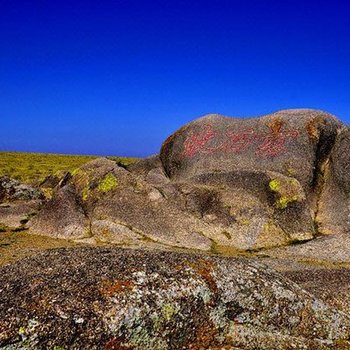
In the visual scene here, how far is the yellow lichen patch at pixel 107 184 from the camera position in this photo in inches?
1463

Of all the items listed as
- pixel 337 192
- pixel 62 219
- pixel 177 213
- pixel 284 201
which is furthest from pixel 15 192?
pixel 337 192

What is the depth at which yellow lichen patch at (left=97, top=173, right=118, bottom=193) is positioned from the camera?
122 feet

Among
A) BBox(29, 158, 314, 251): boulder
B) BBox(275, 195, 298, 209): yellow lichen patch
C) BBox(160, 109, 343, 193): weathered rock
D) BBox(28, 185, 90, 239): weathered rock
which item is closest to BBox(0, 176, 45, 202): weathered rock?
BBox(29, 158, 314, 251): boulder

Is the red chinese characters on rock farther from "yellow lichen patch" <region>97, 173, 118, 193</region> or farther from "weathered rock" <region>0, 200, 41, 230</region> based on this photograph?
"weathered rock" <region>0, 200, 41, 230</region>

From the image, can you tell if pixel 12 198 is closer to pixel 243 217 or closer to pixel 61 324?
pixel 243 217

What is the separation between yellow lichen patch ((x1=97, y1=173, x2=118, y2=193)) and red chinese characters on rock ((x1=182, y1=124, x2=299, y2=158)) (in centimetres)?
1126

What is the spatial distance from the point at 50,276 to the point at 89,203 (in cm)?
2261

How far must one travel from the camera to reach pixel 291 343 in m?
14.2

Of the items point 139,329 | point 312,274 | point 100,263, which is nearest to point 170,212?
point 312,274

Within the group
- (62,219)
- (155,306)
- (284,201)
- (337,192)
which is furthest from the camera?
(337,192)

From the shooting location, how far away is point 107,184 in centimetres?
3744

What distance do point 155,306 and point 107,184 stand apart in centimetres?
2474

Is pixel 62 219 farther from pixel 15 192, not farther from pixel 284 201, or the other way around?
pixel 284 201

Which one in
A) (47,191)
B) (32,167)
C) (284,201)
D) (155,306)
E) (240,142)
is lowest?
(32,167)
